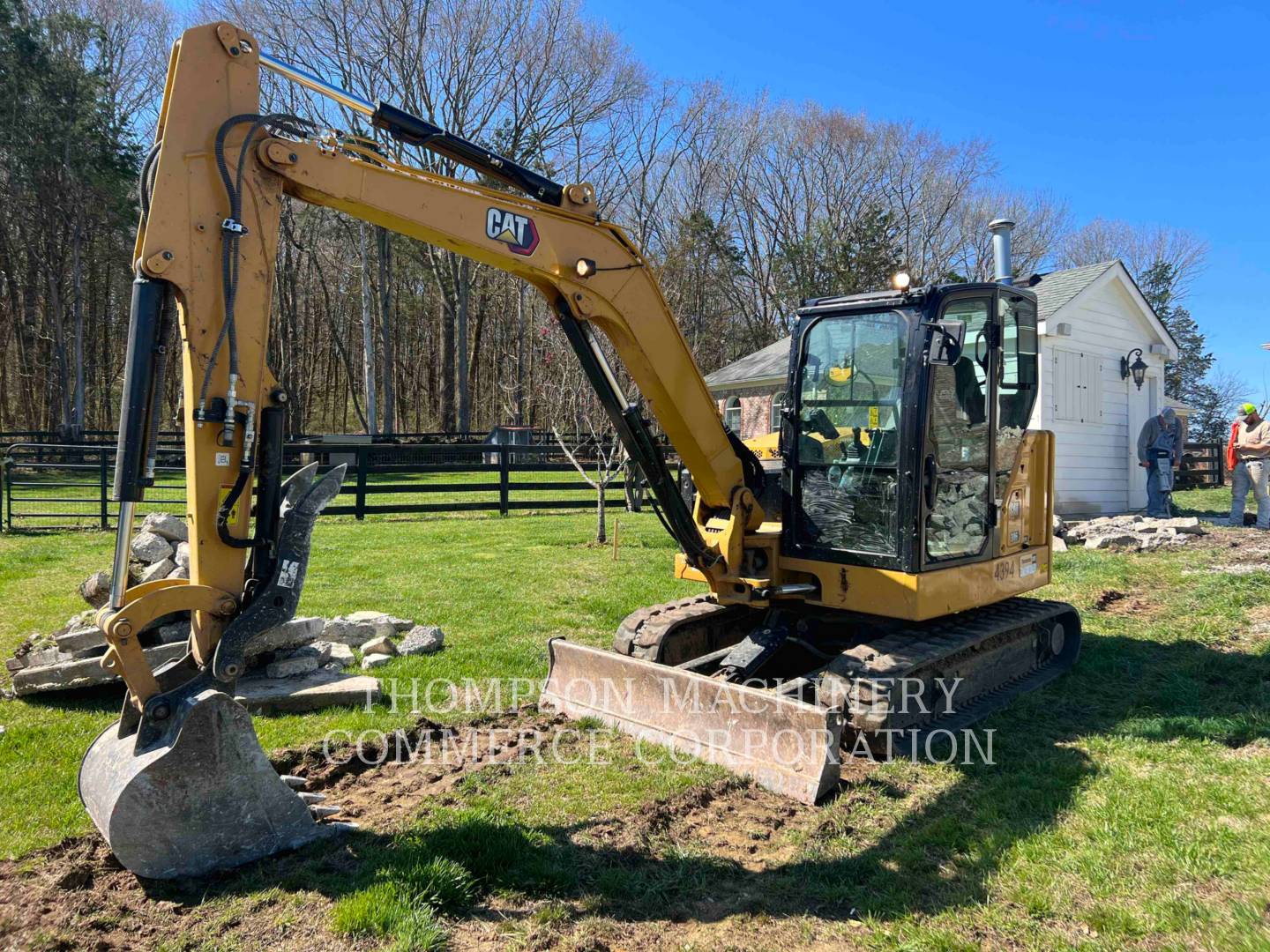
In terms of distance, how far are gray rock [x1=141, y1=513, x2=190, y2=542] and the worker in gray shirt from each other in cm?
1395

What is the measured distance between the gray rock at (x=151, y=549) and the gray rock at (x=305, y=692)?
2.26 meters

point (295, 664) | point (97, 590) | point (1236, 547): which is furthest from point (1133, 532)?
point (97, 590)

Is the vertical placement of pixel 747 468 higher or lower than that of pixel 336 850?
higher

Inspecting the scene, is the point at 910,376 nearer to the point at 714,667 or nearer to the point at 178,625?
the point at 714,667

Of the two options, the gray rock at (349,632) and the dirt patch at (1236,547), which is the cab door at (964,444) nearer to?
the gray rock at (349,632)

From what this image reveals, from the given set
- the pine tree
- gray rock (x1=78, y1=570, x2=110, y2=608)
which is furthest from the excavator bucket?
the pine tree

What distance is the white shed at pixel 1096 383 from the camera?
14.7 metres

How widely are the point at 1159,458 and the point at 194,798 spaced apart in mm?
15056

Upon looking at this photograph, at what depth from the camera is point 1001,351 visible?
18.5 feet

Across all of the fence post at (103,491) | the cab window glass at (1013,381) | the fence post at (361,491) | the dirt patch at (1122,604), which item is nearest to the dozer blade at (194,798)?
the cab window glass at (1013,381)

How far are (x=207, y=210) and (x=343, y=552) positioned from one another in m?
8.12

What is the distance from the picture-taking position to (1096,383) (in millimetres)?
15625

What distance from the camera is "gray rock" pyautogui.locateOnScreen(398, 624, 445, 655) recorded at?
662 centimetres

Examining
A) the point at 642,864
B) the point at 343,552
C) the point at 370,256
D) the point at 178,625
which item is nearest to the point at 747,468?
the point at 642,864
